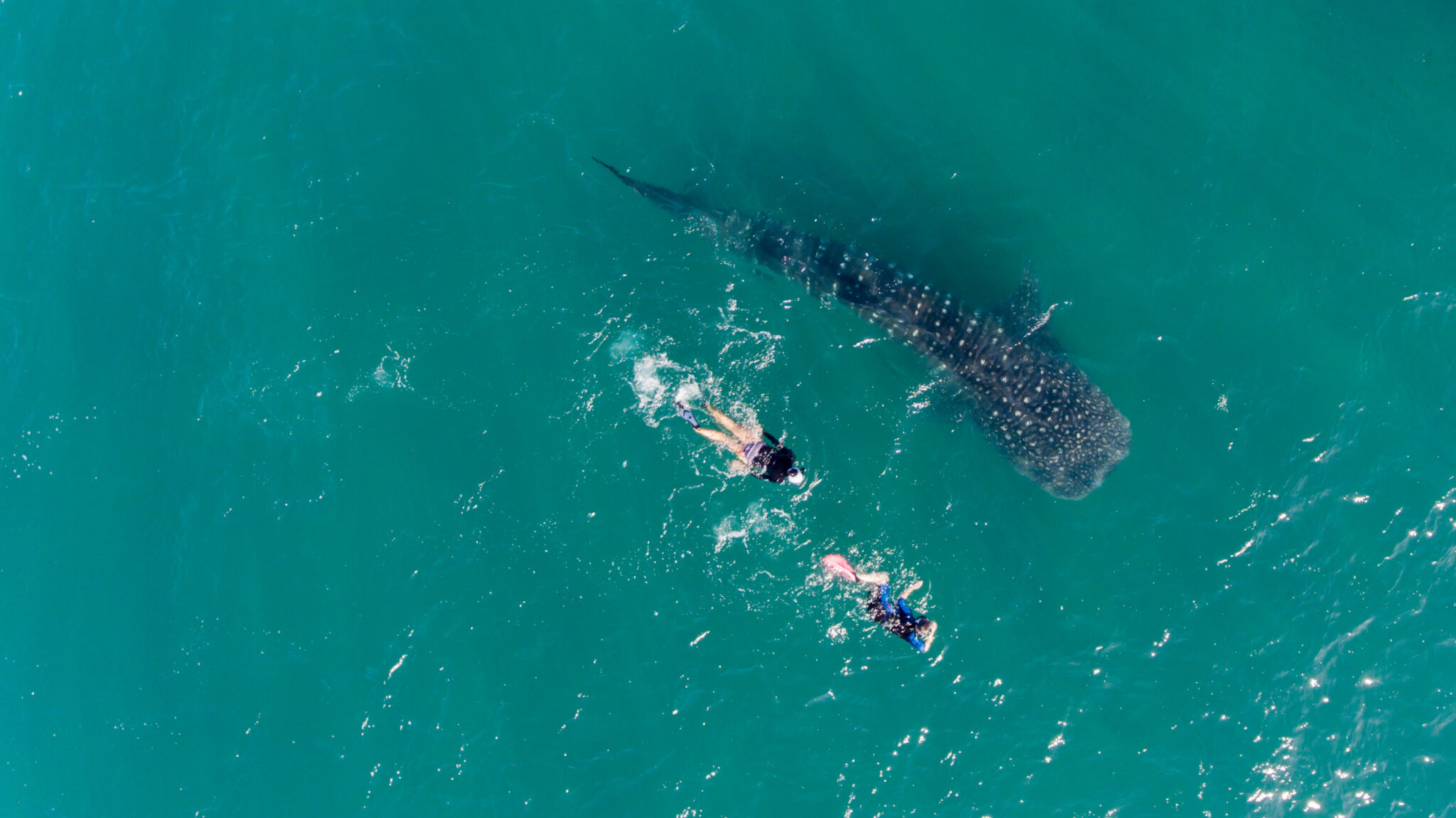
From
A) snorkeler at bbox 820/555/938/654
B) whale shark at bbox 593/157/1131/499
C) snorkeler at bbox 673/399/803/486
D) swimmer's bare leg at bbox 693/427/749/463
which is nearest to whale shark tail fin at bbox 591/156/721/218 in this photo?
whale shark at bbox 593/157/1131/499

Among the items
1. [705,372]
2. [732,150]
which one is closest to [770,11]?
[732,150]

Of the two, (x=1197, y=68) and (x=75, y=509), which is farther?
(x=75, y=509)

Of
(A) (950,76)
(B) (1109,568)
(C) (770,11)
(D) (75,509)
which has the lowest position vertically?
(B) (1109,568)

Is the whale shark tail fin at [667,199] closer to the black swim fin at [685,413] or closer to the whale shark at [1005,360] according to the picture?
the whale shark at [1005,360]

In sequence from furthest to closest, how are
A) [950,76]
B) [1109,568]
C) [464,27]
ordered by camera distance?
1. [464,27]
2. [950,76]
3. [1109,568]

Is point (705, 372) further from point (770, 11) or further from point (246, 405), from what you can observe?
point (246, 405)

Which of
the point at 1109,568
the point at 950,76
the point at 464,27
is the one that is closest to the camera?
the point at 1109,568

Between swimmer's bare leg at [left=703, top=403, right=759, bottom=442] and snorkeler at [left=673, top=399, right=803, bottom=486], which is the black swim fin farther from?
swimmer's bare leg at [left=703, top=403, right=759, bottom=442]
